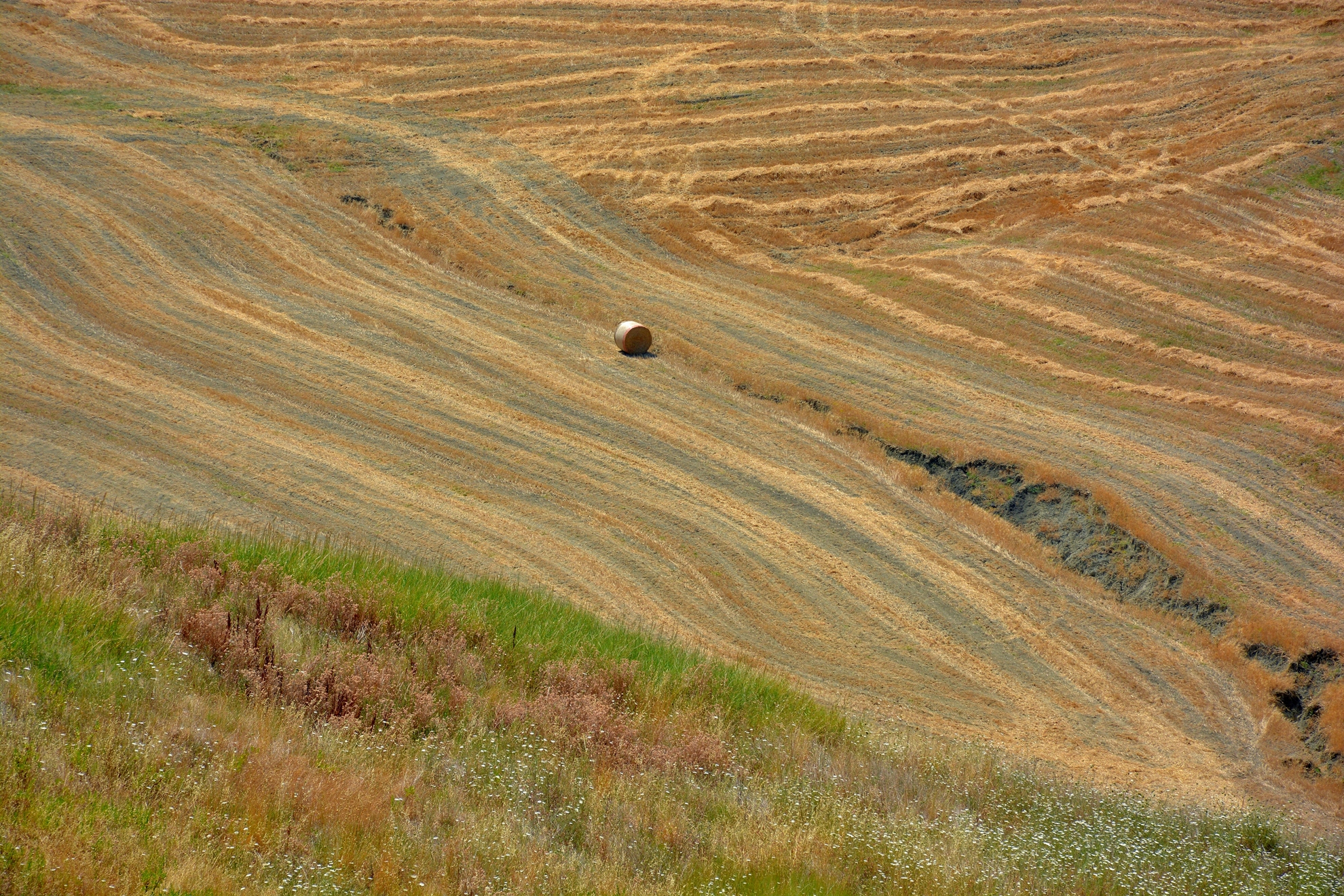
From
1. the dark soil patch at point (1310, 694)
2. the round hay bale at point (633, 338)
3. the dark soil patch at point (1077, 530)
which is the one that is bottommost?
the dark soil patch at point (1310, 694)

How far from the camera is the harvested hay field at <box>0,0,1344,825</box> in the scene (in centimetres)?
1602

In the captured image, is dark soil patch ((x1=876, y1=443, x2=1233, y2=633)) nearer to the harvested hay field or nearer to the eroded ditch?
the harvested hay field

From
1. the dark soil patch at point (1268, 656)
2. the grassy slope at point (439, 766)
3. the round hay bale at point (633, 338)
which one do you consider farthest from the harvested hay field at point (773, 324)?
the grassy slope at point (439, 766)

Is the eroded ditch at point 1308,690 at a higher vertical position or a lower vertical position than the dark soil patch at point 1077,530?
lower

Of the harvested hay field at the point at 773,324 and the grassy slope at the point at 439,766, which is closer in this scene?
the grassy slope at the point at 439,766

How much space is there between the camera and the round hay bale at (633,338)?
2294cm

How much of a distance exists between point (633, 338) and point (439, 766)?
626 inches

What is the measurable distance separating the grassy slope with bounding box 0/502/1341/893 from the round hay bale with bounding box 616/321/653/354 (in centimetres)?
1175

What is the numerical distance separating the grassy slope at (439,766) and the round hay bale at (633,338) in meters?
11.8

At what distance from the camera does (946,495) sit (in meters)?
19.5

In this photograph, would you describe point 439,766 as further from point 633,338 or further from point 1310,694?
point 633,338

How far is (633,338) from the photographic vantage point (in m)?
23.0

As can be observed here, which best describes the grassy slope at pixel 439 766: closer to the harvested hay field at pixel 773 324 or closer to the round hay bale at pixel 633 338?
the harvested hay field at pixel 773 324

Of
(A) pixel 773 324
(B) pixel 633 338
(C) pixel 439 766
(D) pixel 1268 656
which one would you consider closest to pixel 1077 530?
(D) pixel 1268 656
